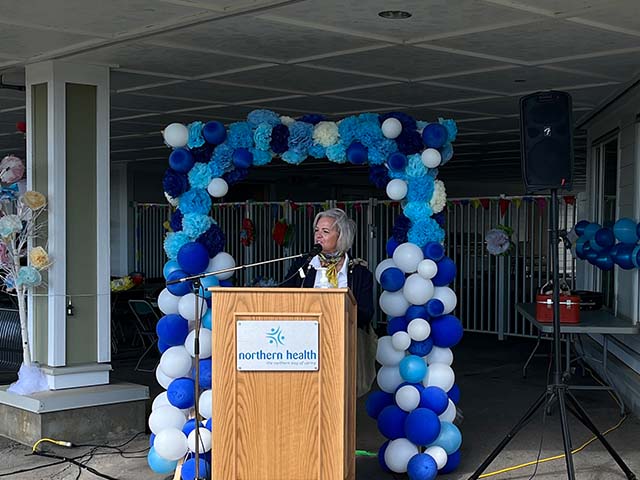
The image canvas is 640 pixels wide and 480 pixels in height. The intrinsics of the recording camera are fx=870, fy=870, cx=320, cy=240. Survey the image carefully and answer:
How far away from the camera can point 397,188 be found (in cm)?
491

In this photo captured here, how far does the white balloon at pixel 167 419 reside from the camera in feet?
15.9

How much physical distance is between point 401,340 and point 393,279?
0.35m

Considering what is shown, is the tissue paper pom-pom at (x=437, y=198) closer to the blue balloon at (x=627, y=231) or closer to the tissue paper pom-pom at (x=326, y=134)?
the tissue paper pom-pom at (x=326, y=134)

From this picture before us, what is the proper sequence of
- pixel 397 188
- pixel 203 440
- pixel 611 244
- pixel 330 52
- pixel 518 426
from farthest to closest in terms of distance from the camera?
pixel 611 244 → pixel 330 52 → pixel 397 188 → pixel 203 440 → pixel 518 426

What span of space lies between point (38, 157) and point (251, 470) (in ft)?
10.5

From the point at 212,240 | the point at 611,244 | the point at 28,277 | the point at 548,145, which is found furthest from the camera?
the point at 611,244

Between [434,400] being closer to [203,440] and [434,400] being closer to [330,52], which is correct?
[203,440]

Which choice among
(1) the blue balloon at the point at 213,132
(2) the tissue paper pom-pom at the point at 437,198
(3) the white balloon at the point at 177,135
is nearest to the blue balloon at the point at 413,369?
(2) the tissue paper pom-pom at the point at 437,198

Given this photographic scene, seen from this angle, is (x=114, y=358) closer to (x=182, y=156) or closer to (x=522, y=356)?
(x=522, y=356)

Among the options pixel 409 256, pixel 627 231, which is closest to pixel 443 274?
pixel 409 256

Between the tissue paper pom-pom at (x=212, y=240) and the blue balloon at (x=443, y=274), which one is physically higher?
the tissue paper pom-pom at (x=212, y=240)

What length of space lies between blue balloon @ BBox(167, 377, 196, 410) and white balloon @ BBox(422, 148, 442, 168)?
1.81 metres

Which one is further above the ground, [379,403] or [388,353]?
[388,353]

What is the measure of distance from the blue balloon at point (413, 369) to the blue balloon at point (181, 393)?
3.88ft
